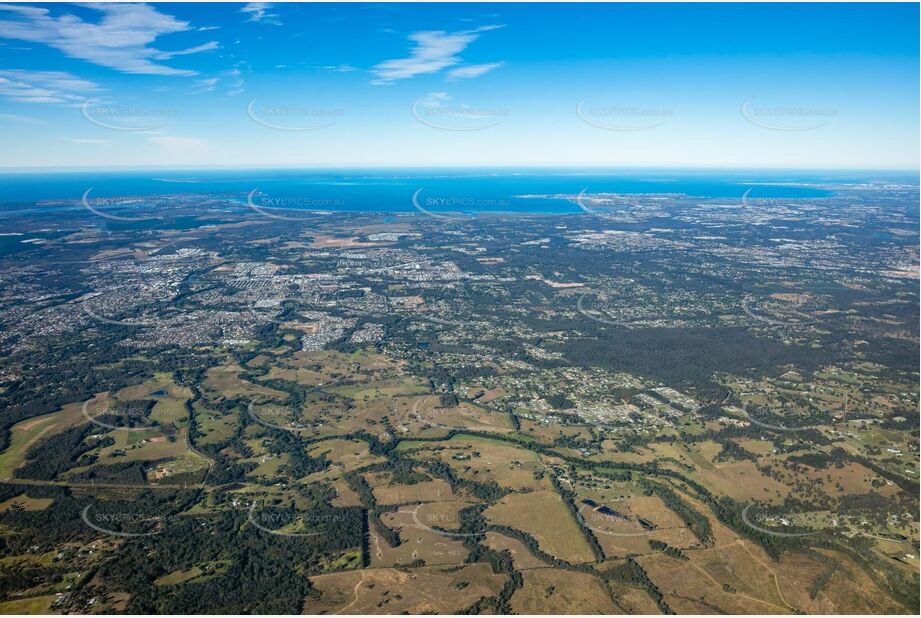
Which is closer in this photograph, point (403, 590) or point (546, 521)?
point (403, 590)

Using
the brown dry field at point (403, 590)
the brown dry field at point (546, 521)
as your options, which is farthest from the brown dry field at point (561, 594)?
the brown dry field at point (546, 521)

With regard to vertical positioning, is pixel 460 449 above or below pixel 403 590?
above

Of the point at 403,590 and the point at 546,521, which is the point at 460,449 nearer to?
the point at 546,521

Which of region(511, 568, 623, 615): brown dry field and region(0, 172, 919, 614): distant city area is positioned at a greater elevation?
region(0, 172, 919, 614): distant city area

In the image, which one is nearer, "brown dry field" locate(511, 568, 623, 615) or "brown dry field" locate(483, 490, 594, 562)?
"brown dry field" locate(511, 568, 623, 615)

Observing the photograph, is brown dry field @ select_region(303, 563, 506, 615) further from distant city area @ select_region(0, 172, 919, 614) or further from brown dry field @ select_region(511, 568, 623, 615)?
brown dry field @ select_region(511, 568, 623, 615)

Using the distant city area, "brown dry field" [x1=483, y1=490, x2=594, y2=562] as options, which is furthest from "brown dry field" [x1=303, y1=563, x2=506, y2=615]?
"brown dry field" [x1=483, y1=490, x2=594, y2=562]

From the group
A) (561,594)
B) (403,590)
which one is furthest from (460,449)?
(561,594)

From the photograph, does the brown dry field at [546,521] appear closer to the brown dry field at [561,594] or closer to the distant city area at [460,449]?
the distant city area at [460,449]

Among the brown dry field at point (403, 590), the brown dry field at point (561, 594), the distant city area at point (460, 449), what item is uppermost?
the distant city area at point (460, 449)

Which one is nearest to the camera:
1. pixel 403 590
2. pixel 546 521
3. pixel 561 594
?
pixel 403 590

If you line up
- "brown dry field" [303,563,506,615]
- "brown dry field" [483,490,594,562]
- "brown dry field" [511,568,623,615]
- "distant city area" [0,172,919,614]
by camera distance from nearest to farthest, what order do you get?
"brown dry field" [303,563,506,615], "brown dry field" [511,568,623,615], "distant city area" [0,172,919,614], "brown dry field" [483,490,594,562]
